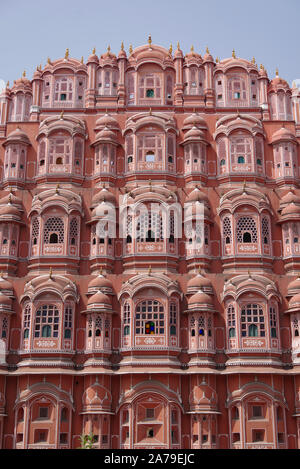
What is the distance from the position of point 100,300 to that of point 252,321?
9652 mm

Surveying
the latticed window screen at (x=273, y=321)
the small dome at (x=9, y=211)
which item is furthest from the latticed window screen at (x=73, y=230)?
the latticed window screen at (x=273, y=321)

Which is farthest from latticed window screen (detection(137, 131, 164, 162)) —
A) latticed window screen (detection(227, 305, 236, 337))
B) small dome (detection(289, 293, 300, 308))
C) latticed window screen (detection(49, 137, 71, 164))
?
small dome (detection(289, 293, 300, 308))

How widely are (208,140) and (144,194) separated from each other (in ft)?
22.9

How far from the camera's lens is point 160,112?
1757 inches

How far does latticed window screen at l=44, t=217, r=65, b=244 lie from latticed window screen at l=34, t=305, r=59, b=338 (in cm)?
487

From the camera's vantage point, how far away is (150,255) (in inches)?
1554

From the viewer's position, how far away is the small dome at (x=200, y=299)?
122ft

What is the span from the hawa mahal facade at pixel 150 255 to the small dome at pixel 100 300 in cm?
14

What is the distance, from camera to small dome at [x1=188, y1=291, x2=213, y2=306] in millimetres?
37250

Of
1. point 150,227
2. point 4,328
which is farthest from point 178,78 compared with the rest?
point 4,328

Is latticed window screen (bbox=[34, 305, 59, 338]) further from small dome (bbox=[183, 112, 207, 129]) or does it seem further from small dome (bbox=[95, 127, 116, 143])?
small dome (bbox=[183, 112, 207, 129])

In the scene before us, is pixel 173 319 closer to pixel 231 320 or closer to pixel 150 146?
pixel 231 320

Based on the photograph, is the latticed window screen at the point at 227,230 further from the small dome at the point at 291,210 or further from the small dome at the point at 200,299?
the small dome at the point at 200,299

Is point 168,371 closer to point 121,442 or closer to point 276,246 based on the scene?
point 121,442
